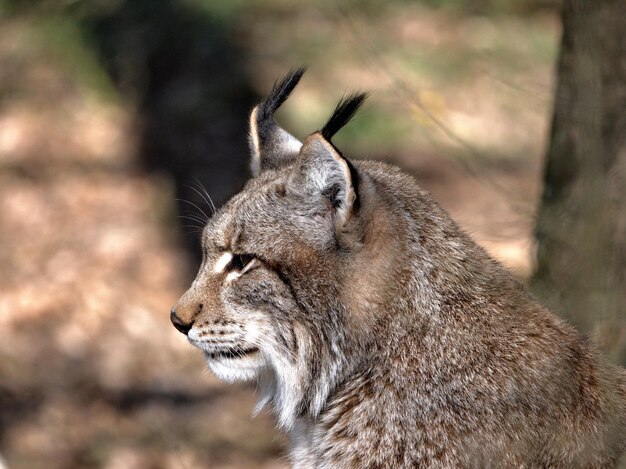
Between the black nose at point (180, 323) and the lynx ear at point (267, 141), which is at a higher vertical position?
the lynx ear at point (267, 141)

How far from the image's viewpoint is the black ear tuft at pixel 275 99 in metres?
4.28

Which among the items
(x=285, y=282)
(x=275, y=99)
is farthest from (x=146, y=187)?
(x=285, y=282)

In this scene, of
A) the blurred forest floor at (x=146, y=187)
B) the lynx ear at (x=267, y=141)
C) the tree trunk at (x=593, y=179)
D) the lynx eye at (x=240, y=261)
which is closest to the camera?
the lynx eye at (x=240, y=261)

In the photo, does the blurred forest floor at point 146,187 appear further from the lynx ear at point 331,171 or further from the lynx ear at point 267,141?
the lynx ear at point 331,171

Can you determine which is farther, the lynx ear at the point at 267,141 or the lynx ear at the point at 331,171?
the lynx ear at the point at 267,141

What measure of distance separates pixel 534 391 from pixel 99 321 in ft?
17.5

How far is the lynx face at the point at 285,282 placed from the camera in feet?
12.4

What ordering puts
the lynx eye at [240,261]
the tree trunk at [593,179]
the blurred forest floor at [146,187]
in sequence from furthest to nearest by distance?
the blurred forest floor at [146,187] → the tree trunk at [593,179] → the lynx eye at [240,261]

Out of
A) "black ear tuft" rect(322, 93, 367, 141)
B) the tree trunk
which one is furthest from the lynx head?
the tree trunk

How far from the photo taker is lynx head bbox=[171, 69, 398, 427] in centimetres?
375

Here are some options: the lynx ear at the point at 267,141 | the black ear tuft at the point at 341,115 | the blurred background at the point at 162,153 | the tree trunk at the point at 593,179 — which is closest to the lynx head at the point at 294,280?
the black ear tuft at the point at 341,115

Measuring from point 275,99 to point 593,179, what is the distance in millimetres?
1639

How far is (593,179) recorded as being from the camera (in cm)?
482

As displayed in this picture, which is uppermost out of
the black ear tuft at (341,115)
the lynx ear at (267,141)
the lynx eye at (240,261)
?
the black ear tuft at (341,115)
